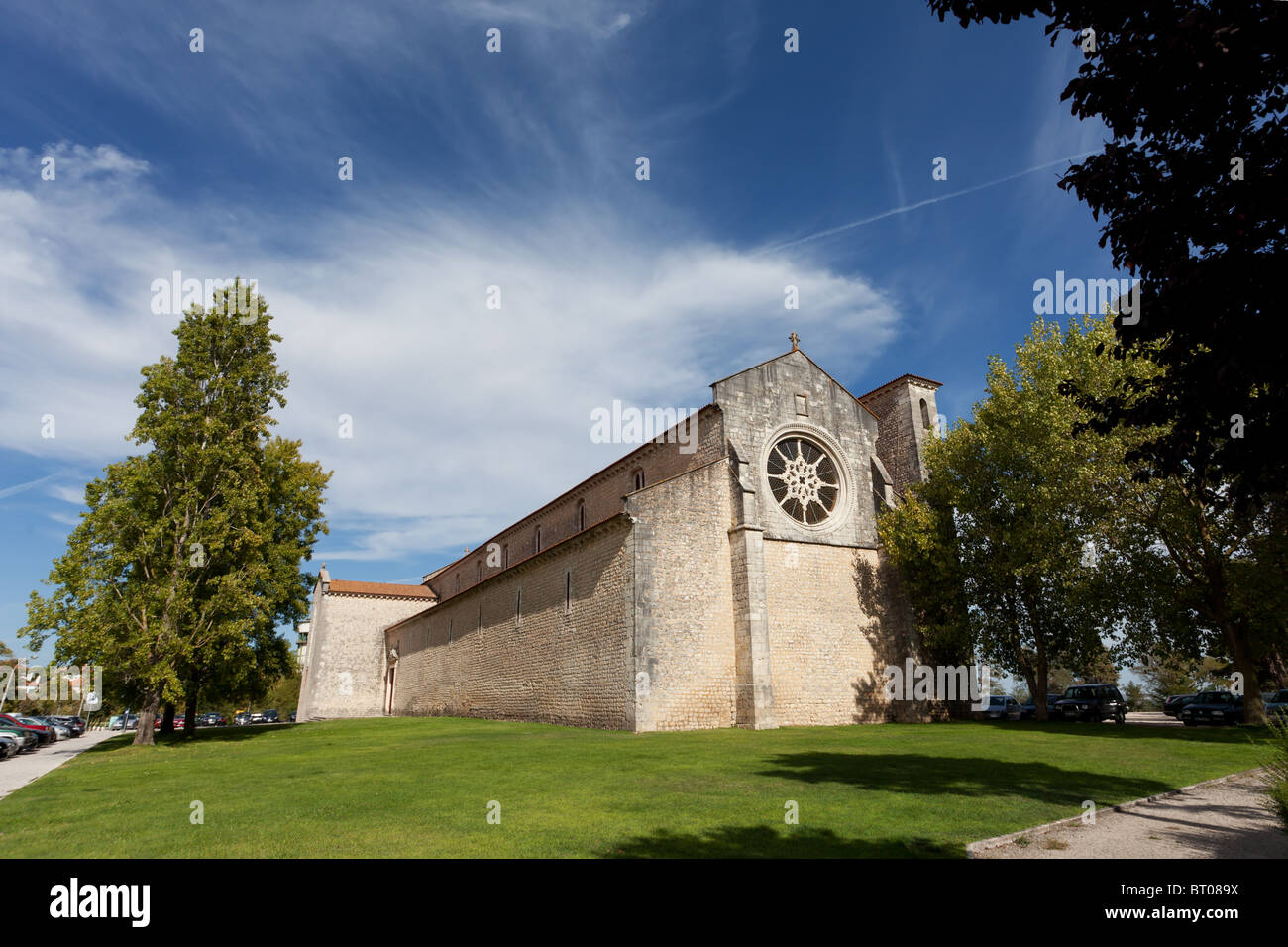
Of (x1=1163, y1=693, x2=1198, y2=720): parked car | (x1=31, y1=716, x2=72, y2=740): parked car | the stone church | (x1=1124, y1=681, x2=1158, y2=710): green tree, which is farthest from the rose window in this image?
(x1=1124, y1=681, x2=1158, y2=710): green tree

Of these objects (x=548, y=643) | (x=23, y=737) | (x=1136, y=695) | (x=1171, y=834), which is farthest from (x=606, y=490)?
(x=1136, y=695)

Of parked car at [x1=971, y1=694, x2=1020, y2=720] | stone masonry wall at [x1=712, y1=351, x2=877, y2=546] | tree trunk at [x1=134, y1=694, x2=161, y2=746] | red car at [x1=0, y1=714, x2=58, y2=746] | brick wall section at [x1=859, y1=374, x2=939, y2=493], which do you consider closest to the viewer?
tree trunk at [x1=134, y1=694, x2=161, y2=746]

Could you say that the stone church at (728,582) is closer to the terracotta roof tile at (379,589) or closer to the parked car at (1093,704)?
the parked car at (1093,704)

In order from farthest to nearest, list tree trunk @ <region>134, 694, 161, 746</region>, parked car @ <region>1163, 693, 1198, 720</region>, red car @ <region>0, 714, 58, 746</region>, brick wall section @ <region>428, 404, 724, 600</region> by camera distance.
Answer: red car @ <region>0, 714, 58, 746</region> < parked car @ <region>1163, 693, 1198, 720</region> < brick wall section @ <region>428, 404, 724, 600</region> < tree trunk @ <region>134, 694, 161, 746</region>

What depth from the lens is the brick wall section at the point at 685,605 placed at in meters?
21.0

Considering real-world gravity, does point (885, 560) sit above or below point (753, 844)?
above

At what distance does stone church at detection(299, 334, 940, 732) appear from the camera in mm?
21672

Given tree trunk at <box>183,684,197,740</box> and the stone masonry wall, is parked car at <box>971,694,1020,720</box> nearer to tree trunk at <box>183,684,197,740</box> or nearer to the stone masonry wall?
the stone masonry wall

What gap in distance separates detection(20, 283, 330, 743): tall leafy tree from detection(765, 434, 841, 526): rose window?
1918 centimetres
